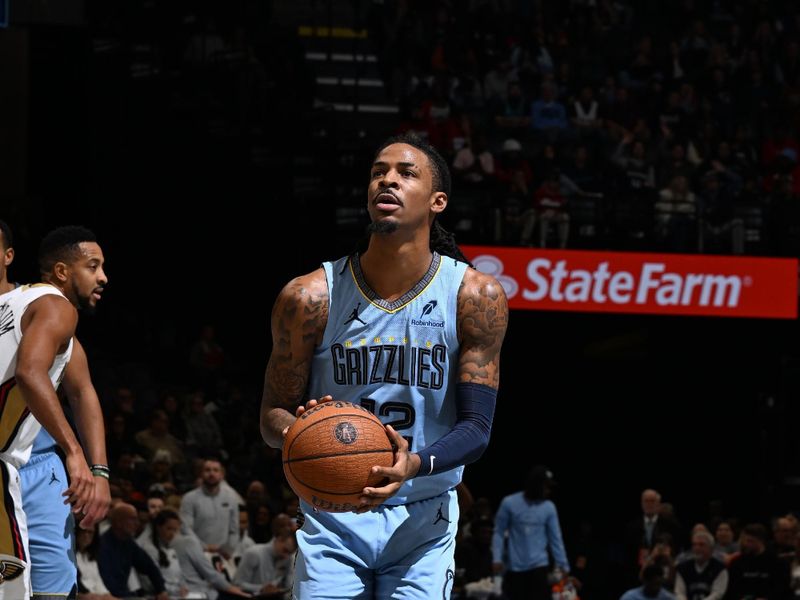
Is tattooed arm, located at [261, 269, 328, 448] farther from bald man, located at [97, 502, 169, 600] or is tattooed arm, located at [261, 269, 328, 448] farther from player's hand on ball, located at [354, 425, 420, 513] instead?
bald man, located at [97, 502, 169, 600]

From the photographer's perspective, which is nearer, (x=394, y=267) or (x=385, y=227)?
(x=385, y=227)

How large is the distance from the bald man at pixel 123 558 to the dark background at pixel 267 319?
630 centimetres

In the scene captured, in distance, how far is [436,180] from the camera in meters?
5.05

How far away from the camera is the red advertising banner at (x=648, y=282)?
51.7ft

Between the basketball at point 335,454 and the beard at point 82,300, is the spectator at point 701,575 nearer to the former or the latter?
the beard at point 82,300

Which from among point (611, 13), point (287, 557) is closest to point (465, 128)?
point (611, 13)

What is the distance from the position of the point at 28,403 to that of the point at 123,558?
18.3ft

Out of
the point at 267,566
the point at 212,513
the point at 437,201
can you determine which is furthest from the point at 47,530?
the point at 212,513

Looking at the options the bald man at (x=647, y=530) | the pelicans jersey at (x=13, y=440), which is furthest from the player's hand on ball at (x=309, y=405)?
the bald man at (x=647, y=530)

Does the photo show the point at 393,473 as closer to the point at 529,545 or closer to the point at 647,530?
the point at 529,545

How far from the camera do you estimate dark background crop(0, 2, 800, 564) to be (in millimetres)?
17359

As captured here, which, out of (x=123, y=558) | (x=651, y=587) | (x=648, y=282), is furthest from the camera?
(x=648, y=282)

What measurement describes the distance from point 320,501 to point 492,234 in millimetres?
11590

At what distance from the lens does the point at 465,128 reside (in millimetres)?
17344
